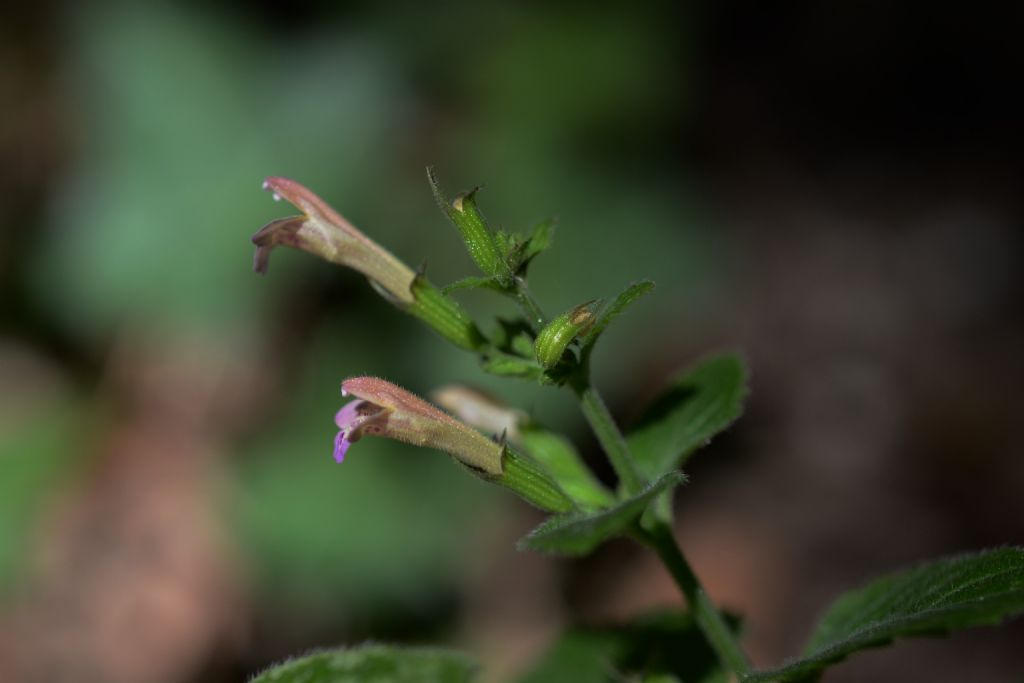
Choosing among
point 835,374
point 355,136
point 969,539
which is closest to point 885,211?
point 835,374

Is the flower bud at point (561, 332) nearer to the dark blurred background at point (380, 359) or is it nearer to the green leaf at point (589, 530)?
the green leaf at point (589, 530)

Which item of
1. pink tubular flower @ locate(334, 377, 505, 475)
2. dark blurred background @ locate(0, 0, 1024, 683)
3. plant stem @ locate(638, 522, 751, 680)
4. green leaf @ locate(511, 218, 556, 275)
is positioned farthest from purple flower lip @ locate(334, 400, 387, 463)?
dark blurred background @ locate(0, 0, 1024, 683)

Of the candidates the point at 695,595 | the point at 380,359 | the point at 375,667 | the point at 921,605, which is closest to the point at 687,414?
the point at 695,595

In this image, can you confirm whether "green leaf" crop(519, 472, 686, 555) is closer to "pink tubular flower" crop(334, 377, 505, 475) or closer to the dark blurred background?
"pink tubular flower" crop(334, 377, 505, 475)

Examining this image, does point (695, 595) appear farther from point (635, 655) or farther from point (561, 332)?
point (561, 332)

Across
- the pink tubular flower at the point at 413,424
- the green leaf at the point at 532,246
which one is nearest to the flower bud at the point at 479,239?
the green leaf at the point at 532,246
